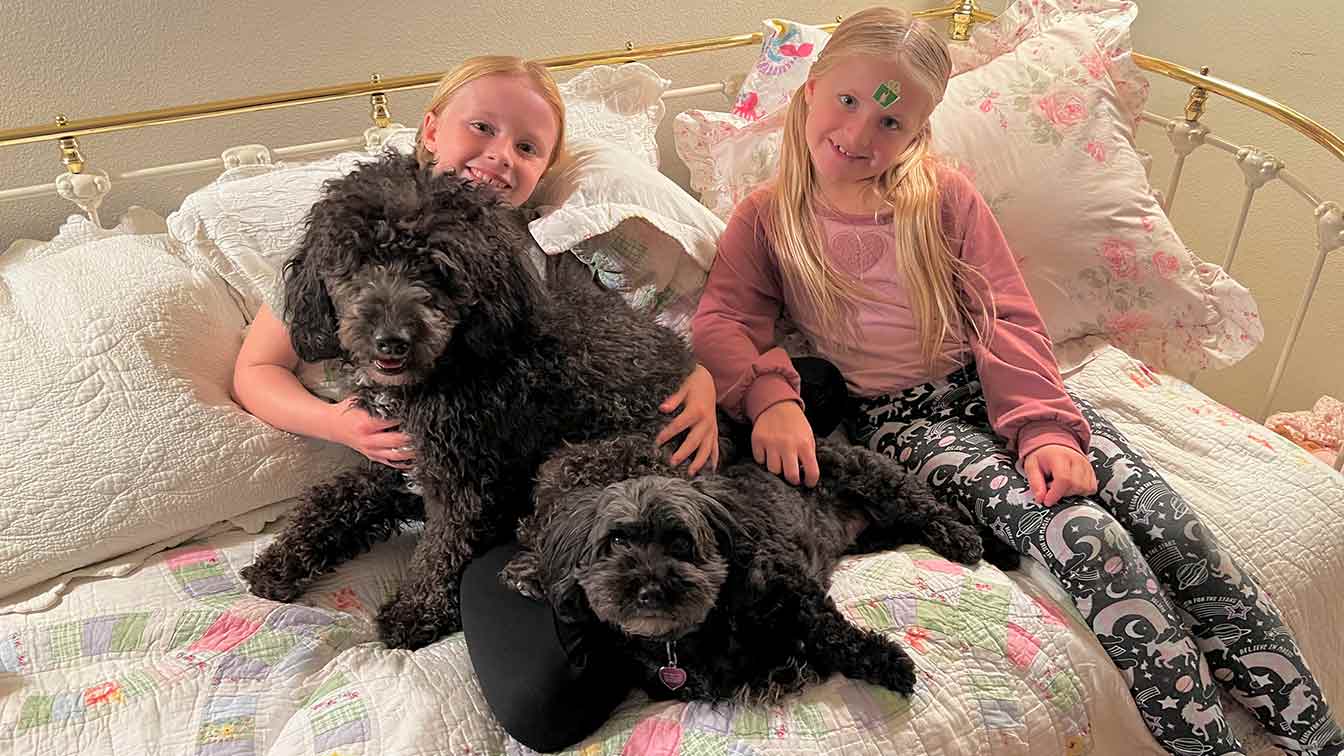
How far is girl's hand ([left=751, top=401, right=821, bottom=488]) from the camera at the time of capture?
1339 mm

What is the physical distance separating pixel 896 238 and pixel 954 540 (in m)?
0.52

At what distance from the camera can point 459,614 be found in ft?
4.13

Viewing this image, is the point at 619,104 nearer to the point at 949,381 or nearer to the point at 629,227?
the point at 629,227

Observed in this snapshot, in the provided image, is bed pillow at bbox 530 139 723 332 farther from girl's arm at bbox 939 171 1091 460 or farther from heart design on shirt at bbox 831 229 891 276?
girl's arm at bbox 939 171 1091 460

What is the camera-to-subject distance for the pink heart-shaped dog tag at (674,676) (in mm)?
1133

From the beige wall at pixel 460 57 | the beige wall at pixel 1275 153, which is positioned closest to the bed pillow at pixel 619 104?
the beige wall at pixel 460 57

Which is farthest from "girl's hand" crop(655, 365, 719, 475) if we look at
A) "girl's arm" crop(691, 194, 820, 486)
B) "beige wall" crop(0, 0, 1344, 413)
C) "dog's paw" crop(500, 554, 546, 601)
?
"beige wall" crop(0, 0, 1344, 413)

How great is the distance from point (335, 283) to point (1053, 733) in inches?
42.0

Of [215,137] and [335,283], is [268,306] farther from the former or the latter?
[215,137]

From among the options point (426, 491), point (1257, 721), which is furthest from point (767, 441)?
point (1257, 721)

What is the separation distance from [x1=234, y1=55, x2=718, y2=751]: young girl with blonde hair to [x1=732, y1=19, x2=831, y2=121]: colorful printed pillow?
0.63 meters

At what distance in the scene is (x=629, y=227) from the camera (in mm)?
1583

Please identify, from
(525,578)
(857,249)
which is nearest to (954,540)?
(857,249)

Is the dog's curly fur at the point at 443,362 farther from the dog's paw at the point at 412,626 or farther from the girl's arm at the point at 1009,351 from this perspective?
the girl's arm at the point at 1009,351
